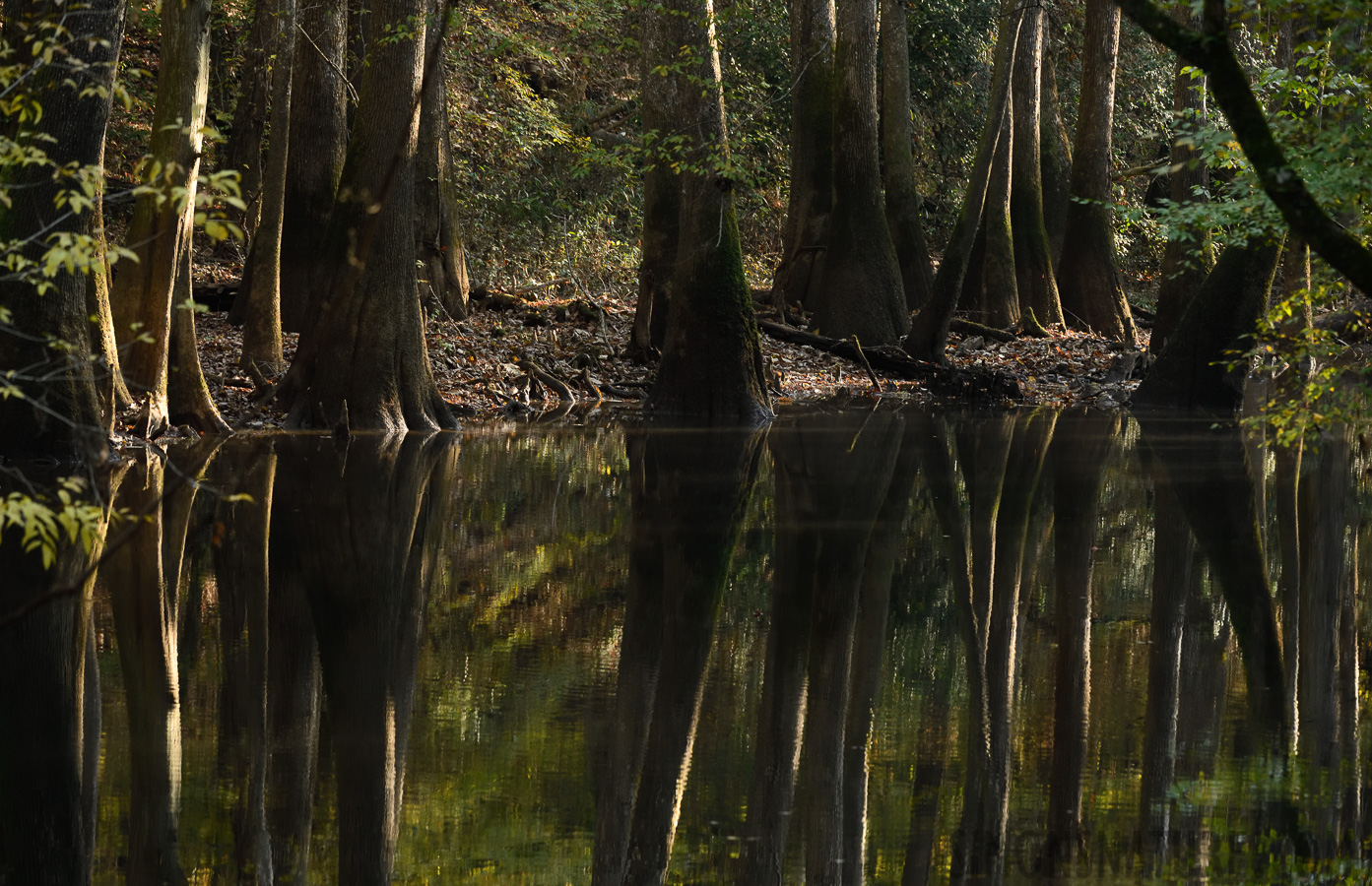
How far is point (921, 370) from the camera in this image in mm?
23750

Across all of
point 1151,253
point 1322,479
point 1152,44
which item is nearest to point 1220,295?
point 1322,479

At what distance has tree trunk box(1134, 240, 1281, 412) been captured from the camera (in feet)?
61.5

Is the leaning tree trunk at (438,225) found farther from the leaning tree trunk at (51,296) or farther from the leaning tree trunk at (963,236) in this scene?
the leaning tree trunk at (51,296)

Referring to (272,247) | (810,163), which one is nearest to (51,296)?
(272,247)

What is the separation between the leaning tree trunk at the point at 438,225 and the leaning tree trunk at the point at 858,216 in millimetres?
5974

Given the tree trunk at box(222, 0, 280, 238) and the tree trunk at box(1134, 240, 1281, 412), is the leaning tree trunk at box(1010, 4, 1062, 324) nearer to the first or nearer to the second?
the tree trunk at box(1134, 240, 1281, 412)

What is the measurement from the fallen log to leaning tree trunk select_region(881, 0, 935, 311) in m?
3.44

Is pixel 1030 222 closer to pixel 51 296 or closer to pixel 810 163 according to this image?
pixel 810 163

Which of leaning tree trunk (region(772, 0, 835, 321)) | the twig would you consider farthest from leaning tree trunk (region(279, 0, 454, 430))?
leaning tree trunk (region(772, 0, 835, 321))

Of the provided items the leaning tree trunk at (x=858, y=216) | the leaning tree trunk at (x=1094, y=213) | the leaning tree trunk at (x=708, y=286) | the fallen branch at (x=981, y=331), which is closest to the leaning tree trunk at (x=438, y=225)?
the leaning tree trunk at (x=708, y=286)

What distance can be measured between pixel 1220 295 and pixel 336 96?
38.2 feet

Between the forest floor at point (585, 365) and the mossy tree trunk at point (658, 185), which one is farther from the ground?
the mossy tree trunk at point (658, 185)

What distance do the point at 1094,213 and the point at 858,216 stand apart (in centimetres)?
679

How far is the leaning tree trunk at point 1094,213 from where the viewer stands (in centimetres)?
2825
